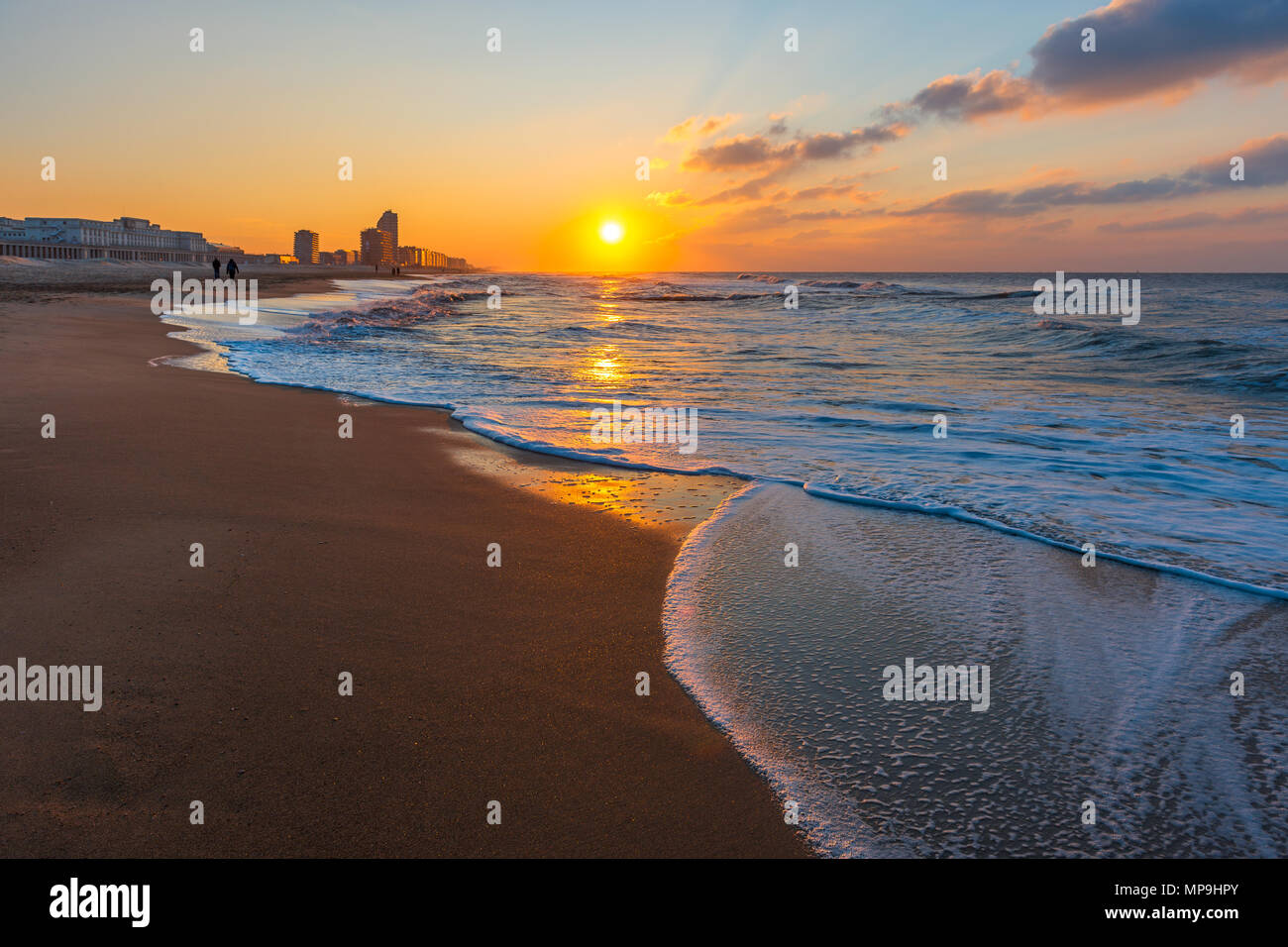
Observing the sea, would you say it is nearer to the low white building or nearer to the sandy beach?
the sandy beach

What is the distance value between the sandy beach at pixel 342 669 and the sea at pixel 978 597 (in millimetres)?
411

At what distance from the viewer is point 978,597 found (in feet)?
13.8

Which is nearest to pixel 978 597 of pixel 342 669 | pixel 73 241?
pixel 342 669

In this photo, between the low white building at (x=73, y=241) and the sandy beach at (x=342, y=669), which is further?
the low white building at (x=73, y=241)

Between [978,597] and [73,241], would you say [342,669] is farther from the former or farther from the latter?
[73,241]

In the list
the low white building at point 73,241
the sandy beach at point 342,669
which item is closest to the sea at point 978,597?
the sandy beach at point 342,669

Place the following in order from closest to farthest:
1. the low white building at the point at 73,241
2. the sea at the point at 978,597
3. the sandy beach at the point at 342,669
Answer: the sandy beach at the point at 342,669
the sea at the point at 978,597
the low white building at the point at 73,241

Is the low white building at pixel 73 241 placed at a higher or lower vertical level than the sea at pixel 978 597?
higher

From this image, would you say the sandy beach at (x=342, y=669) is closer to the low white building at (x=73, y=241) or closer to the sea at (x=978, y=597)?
the sea at (x=978, y=597)

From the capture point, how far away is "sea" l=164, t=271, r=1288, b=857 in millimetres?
2533

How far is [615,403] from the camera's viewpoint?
10.9 meters

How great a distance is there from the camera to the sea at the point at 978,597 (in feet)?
8.31

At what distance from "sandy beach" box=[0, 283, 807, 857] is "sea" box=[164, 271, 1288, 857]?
41 centimetres
